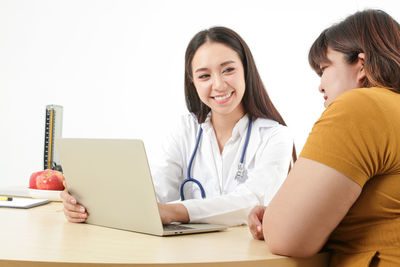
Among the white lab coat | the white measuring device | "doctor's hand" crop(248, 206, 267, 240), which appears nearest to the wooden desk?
"doctor's hand" crop(248, 206, 267, 240)

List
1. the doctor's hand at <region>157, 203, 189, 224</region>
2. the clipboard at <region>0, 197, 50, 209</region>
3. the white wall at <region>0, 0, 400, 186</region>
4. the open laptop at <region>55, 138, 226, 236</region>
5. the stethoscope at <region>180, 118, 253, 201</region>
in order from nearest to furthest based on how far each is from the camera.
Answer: the open laptop at <region>55, 138, 226, 236</region> < the doctor's hand at <region>157, 203, 189, 224</region> < the clipboard at <region>0, 197, 50, 209</region> < the stethoscope at <region>180, 118, 253, 201</region> < the white wall at <region>0, 0, 400, 186</region>

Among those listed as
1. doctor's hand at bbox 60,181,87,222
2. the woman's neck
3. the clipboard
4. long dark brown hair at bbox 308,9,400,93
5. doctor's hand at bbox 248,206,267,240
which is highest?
long dark brown hair at bbox 308,9,400,93

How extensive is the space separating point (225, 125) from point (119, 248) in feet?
3.67

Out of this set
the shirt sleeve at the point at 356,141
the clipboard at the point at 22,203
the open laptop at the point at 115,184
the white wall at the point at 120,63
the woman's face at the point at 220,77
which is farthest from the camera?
the white wall at the point at 120,63

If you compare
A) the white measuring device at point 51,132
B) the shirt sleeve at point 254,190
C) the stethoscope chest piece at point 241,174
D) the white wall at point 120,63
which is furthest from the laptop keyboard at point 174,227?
the white wall at point 120,63

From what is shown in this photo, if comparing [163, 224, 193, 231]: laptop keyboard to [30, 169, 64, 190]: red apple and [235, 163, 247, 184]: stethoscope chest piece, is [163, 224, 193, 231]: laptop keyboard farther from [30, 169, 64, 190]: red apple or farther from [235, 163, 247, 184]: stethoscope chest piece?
[30, 169, 64, 190]: red apple

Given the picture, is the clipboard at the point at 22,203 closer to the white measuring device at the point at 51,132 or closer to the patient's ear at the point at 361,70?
the white measuring device at the point at 51,132

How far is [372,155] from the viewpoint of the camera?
3.18ft

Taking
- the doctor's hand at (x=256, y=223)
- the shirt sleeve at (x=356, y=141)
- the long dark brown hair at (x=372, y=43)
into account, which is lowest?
the doctor's hand at (x=256, y=223)

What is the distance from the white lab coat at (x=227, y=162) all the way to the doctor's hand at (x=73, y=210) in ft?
1.62

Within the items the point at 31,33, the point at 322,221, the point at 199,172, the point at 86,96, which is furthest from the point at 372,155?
the point at 31,33

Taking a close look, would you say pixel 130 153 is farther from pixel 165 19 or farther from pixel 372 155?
pixel 165 19

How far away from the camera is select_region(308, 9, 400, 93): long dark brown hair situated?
1081mm

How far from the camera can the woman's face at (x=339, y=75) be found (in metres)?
1.16
